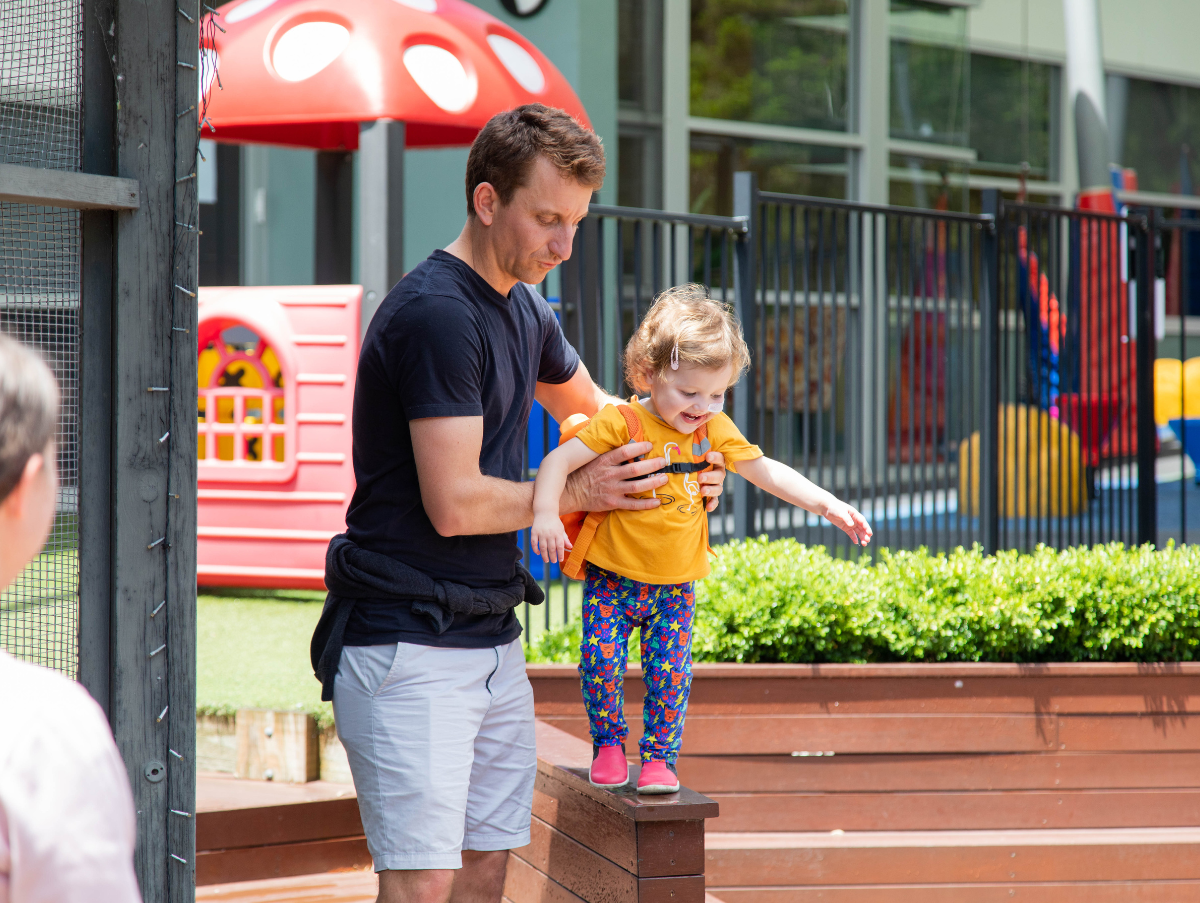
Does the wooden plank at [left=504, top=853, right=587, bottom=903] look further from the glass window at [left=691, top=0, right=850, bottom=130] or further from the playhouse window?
the glass window at [left=691, top=0, right=850, bottom=130]

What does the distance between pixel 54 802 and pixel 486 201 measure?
62.3 inches

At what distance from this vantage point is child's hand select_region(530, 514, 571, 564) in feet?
7.77

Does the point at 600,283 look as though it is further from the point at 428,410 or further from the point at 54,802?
the point at 54,802

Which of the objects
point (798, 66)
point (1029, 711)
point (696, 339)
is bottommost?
point (1029, 711)

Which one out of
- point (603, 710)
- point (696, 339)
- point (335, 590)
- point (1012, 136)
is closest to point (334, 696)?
point (335, 590)

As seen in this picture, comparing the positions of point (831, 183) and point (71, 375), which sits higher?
point (831, 183)

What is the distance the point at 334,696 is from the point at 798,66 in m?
9.04

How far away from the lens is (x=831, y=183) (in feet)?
34.7

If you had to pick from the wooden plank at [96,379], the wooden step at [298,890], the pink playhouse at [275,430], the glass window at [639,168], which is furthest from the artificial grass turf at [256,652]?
the glass window at [639,168]

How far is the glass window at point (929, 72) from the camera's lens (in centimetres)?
1091

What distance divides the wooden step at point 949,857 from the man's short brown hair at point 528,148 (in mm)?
2466

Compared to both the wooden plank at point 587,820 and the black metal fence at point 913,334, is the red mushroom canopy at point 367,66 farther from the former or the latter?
the wooden plank at point 587,820

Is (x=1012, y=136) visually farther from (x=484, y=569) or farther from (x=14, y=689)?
(x=14, y=689)

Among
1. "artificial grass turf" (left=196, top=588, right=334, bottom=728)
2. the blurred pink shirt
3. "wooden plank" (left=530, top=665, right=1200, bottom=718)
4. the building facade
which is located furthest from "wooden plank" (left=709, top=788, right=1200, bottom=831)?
the building facade
